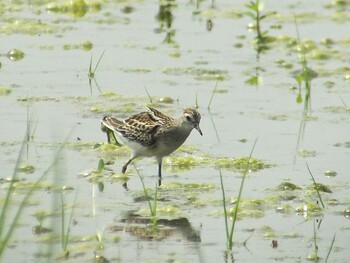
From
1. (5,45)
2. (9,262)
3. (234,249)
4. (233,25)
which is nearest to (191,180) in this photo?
(234,249)

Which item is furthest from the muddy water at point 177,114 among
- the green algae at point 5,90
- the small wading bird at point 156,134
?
the small wading bird at point 156,134

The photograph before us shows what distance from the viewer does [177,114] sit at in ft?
45.5

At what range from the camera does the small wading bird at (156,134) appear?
11.9 metres

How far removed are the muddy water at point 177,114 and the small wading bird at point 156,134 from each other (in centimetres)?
22

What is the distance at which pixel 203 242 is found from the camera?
31.7 feet

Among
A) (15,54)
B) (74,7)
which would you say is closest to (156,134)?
(15,54)

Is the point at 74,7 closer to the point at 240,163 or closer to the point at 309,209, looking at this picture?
the point at 240,163

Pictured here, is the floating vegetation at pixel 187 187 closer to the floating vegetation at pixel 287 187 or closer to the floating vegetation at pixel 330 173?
the floating vegetation at pixel 287 187

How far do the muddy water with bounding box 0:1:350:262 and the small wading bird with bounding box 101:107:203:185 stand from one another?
0.22 metres

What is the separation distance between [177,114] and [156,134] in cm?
198

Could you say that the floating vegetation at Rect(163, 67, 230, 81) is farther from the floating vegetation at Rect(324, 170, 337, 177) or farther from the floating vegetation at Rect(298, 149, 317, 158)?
the floating vegetation at Rect(324, 170, 337, 177)

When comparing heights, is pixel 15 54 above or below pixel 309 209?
below

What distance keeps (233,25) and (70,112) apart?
17.6 ft

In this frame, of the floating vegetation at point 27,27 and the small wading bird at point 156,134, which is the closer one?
the small wading bird at point 156,134
